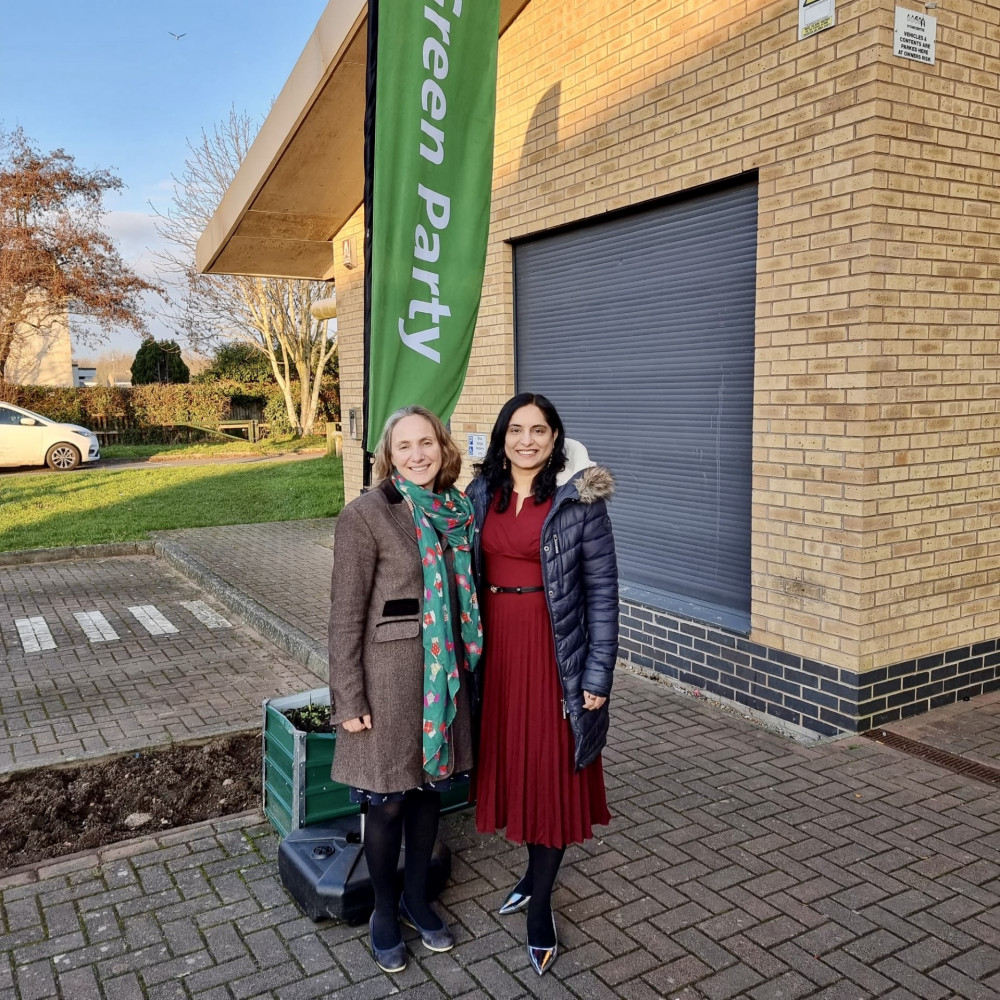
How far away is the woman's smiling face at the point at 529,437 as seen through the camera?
10.2 feet

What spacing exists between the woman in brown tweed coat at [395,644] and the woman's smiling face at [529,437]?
26cm

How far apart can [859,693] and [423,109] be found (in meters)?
3.63

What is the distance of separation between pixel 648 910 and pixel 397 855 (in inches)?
39.1

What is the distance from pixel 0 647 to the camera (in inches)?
287

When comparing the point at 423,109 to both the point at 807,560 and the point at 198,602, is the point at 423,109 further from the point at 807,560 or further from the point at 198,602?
the point at 198,602

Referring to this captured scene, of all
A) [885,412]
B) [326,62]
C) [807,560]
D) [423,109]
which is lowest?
[807,560]

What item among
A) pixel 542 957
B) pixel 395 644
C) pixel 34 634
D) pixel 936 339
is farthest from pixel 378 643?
pixel 34 634

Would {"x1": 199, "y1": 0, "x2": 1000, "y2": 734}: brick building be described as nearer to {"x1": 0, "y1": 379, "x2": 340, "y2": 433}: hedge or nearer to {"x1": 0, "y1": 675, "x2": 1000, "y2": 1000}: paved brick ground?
{"x1": 0, "y1": 675, "x2": 1000, "y2": 1000}: paved brick ground

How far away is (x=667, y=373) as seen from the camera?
611 cm

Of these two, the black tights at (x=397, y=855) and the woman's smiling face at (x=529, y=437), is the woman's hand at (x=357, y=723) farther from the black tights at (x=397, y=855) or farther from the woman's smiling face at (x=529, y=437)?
the woman's smiling face at (x=529, y=437)

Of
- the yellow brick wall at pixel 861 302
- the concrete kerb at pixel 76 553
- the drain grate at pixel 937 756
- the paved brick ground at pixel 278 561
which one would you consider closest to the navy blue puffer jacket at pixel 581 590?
the yellow brick wall at pixel 861 302

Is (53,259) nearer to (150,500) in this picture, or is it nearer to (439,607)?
(150,500)

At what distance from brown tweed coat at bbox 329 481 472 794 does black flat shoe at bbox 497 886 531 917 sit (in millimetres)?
736

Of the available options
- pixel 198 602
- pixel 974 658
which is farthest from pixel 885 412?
pixel 198 602
